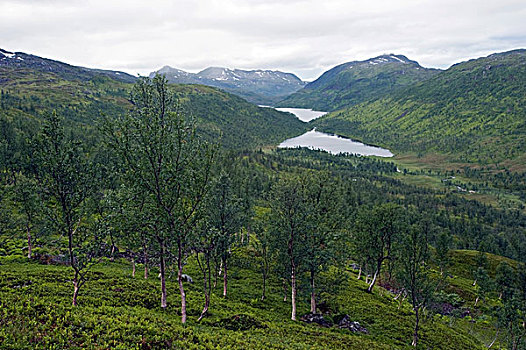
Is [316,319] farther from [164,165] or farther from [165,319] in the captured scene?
[164,165]

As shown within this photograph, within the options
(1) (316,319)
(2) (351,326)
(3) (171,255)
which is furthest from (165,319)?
(2) (351,326)

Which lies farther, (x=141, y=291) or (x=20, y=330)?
(x=141, y=291)

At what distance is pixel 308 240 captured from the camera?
40000 mm

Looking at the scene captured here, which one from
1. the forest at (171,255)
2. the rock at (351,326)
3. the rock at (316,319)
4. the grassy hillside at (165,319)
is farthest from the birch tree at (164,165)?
the rock at (351,326)

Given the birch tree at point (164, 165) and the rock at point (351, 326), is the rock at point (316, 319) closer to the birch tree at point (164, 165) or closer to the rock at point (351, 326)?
the rock at point (351, 326)

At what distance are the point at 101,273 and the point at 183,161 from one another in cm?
2525

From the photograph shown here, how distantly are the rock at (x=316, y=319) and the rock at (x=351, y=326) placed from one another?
1555 millimetres

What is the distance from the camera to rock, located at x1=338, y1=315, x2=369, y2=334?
36.8m

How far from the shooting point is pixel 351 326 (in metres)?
37.0

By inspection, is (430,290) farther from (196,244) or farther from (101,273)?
(101,273)

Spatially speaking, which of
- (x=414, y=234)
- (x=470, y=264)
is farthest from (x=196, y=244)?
(x=470, y=264)

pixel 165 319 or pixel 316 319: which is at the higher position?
pixel 165 319

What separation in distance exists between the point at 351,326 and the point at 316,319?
4.45 metres

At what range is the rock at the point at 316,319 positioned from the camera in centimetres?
3722
